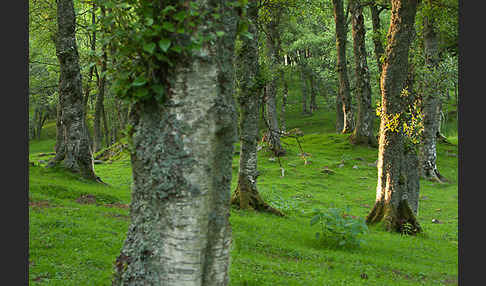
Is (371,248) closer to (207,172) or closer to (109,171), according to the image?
(207,172)

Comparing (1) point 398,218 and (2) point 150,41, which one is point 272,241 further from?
(2) point 150,41

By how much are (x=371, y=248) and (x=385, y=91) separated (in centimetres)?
615

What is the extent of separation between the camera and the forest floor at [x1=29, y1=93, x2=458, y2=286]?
25.5 ft

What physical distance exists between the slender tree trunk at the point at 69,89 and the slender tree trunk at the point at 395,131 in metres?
11.9

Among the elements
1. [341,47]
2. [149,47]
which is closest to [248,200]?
[149,47]

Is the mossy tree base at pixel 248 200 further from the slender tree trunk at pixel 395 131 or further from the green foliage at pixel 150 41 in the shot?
the green foliage at pixel 150 41

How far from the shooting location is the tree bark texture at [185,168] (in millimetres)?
4094

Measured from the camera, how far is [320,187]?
77.5 ft

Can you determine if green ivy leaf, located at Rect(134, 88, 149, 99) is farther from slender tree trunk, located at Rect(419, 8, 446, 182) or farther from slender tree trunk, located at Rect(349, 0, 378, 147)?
slender tree trunk, located at Rect(349, 0, 378, 147)

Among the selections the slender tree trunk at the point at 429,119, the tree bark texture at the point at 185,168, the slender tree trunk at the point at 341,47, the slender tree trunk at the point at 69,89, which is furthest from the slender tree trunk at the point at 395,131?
the slender tree trunk at the point at 341,47

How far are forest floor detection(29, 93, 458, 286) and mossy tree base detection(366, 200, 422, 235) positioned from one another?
1.34 ft

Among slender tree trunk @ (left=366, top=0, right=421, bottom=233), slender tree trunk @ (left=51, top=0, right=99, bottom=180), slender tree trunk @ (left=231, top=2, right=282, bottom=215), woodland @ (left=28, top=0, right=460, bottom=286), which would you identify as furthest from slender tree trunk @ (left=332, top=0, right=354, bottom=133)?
slender tree trunk @ (left=51, top=0, right=99, bottom=180)

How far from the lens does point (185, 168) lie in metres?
4.08

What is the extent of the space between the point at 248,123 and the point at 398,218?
6.51m
